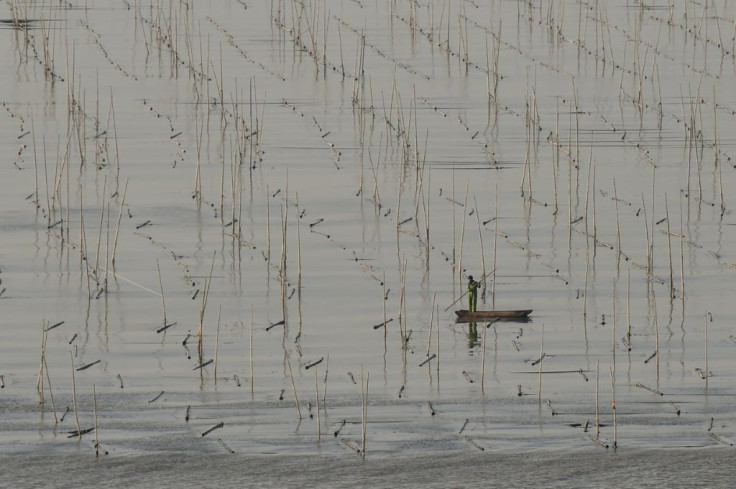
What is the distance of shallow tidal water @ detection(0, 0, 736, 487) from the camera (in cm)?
920

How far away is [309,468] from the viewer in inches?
343

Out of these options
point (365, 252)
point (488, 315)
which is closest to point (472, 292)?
point (488, 315)

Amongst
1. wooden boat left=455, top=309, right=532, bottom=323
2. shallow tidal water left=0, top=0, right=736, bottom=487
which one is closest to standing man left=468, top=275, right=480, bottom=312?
wooden boat left=455, top=309, right=532, bottom=323

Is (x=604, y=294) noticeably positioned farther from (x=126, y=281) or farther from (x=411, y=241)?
(x=126, y=281)

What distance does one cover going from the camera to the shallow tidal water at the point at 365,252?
30.2ft

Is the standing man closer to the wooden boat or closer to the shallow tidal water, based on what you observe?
the wooden boat

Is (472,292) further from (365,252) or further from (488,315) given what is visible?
(365,252)

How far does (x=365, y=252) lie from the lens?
14.2m

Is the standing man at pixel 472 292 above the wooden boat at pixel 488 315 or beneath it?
above

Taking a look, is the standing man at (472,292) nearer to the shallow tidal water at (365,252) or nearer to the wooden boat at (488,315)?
the wooden boat at (488,315)

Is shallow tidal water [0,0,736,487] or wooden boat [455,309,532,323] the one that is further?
wooden boat [455,309,532,323]

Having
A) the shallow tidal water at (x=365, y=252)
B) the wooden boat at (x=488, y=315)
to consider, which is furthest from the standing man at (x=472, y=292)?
the shallow tidal water at (x=365, y=252)

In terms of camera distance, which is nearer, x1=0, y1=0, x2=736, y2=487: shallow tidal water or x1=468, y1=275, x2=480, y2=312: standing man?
x1=0, y1=0, x2=736, y2=487: shallow tidal water

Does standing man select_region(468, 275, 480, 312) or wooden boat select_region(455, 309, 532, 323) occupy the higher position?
standing man select_region(468, 275, 480, 312)
